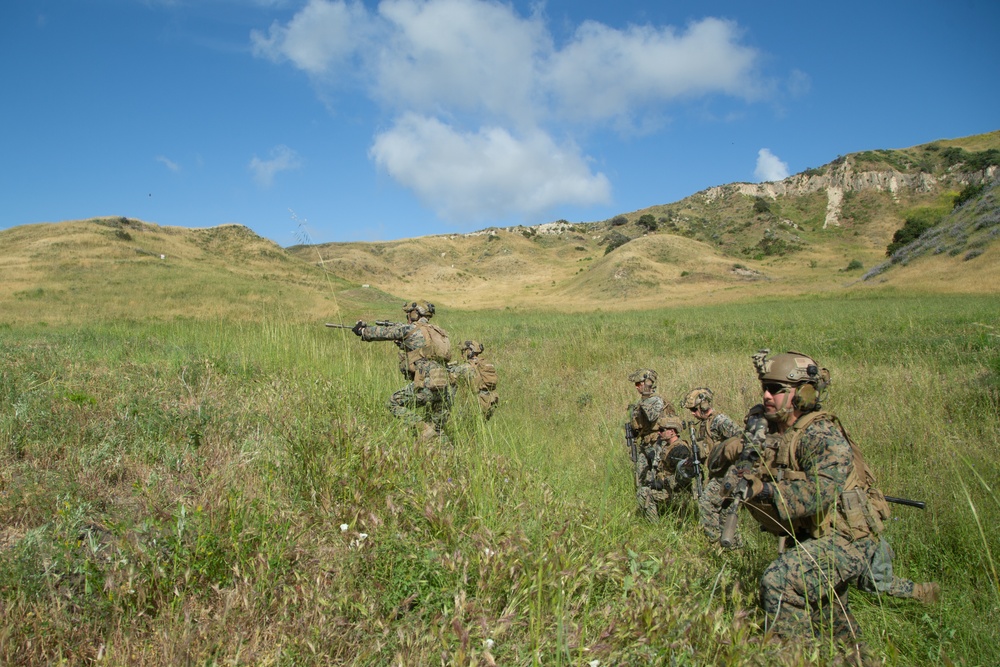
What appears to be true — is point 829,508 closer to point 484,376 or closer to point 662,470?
point 662,470

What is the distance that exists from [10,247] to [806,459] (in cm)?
4248

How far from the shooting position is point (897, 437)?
20.1 ft

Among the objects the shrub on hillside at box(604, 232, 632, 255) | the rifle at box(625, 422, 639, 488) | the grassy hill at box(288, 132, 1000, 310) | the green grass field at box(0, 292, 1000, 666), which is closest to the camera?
the green grass field at box(0, 292, 1000, 666)

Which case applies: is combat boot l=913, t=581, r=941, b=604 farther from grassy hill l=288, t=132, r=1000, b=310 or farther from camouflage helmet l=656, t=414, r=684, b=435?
grassy hill l=288, t=132, r=1000, b=310

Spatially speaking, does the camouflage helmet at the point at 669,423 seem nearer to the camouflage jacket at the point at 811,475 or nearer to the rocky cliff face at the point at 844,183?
the camouflage jacket at the point at 811,475

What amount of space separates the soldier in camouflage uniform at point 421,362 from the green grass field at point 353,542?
0.52m

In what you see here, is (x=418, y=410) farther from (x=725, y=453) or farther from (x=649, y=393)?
(x=725, y=453)

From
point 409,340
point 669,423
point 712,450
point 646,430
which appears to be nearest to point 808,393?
point 712,450

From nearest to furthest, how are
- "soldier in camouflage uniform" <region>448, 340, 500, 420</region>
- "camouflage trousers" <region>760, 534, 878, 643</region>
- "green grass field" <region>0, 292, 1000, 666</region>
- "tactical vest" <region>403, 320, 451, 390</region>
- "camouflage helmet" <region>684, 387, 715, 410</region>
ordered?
1. "green grass field" <region>0, 292, 1000, 666</region>
2. "camouflage trousers" <region>760, 534, 878, 643</region>
3. "camouflage helmet" <region>684, 387, 715, 410</region>
4. "tactical vest" <region>403, 320, 451, 390</region>
5. "soldier in camouflage uniform" <region>448, 340, 500, 420</region>

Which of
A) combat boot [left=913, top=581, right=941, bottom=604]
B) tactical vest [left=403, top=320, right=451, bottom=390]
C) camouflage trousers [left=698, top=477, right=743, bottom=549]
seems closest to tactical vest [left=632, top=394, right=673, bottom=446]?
camouflage trousers [left=698, top=477, right=743, bottom=549]

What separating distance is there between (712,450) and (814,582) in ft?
5.33

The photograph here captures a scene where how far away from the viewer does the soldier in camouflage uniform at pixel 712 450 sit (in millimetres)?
4387

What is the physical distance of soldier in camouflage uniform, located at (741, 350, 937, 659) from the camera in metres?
3.27

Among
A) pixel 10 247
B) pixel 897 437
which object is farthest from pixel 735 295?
pixel 10 247
